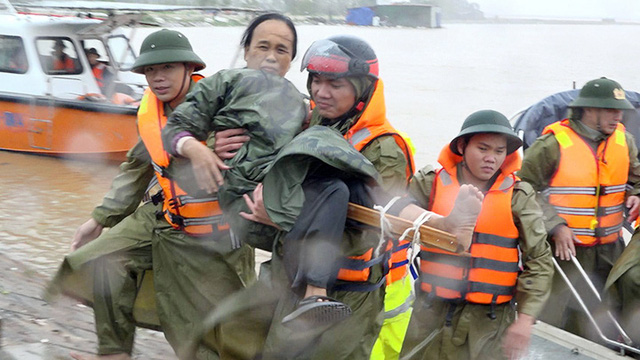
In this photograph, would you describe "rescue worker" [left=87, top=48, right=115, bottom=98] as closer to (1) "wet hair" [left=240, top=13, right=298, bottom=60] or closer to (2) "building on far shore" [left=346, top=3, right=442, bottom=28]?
(2) "building on far shore" [left=346, top=3, right=442, bottom=28]

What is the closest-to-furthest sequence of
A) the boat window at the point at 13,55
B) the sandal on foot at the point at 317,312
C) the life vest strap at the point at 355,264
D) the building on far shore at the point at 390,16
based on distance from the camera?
the sandal on foot at the point at 317,312 → the life vest strap at the point at 355,264 → the boat window at the point at 13,55 → the building on far shore at the point at 390,16

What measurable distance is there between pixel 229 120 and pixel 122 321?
159 centimetres

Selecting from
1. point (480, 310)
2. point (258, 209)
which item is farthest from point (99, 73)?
point (258, 209)

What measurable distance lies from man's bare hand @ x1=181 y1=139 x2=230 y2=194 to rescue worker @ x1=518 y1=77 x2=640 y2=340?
2.29 meters

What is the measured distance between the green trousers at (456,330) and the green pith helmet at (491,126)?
72cm

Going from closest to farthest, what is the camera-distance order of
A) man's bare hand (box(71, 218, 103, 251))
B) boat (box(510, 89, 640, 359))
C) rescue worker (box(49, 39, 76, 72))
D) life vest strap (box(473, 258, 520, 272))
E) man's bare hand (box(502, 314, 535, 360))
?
man's bare hand (box(502, 314, 535, 360)) → life vest strap (box(473, 258, 520, 272)) → man's bare hand (box(71, 218, 103, 251)) → boat (box(510, 89, 640, 359)) → rescue worker (box(49, 39, 76, 72))

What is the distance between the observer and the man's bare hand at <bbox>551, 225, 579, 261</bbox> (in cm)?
477

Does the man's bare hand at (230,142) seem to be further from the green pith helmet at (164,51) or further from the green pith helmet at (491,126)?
the green pith helmet at (491,126)

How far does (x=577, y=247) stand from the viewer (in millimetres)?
5016

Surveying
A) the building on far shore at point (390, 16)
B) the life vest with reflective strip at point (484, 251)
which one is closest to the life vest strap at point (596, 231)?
the life vest with reflective strip at point (484, 251)

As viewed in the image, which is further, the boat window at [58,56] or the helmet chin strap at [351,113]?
the boat window at [58,56]

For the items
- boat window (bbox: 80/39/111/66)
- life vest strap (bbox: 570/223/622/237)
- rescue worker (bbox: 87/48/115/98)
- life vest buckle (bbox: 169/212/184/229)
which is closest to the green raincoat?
life vest buckle (bbox: 169/212/184/229)

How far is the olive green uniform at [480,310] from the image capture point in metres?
3.45

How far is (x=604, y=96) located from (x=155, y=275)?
8.87 feet
